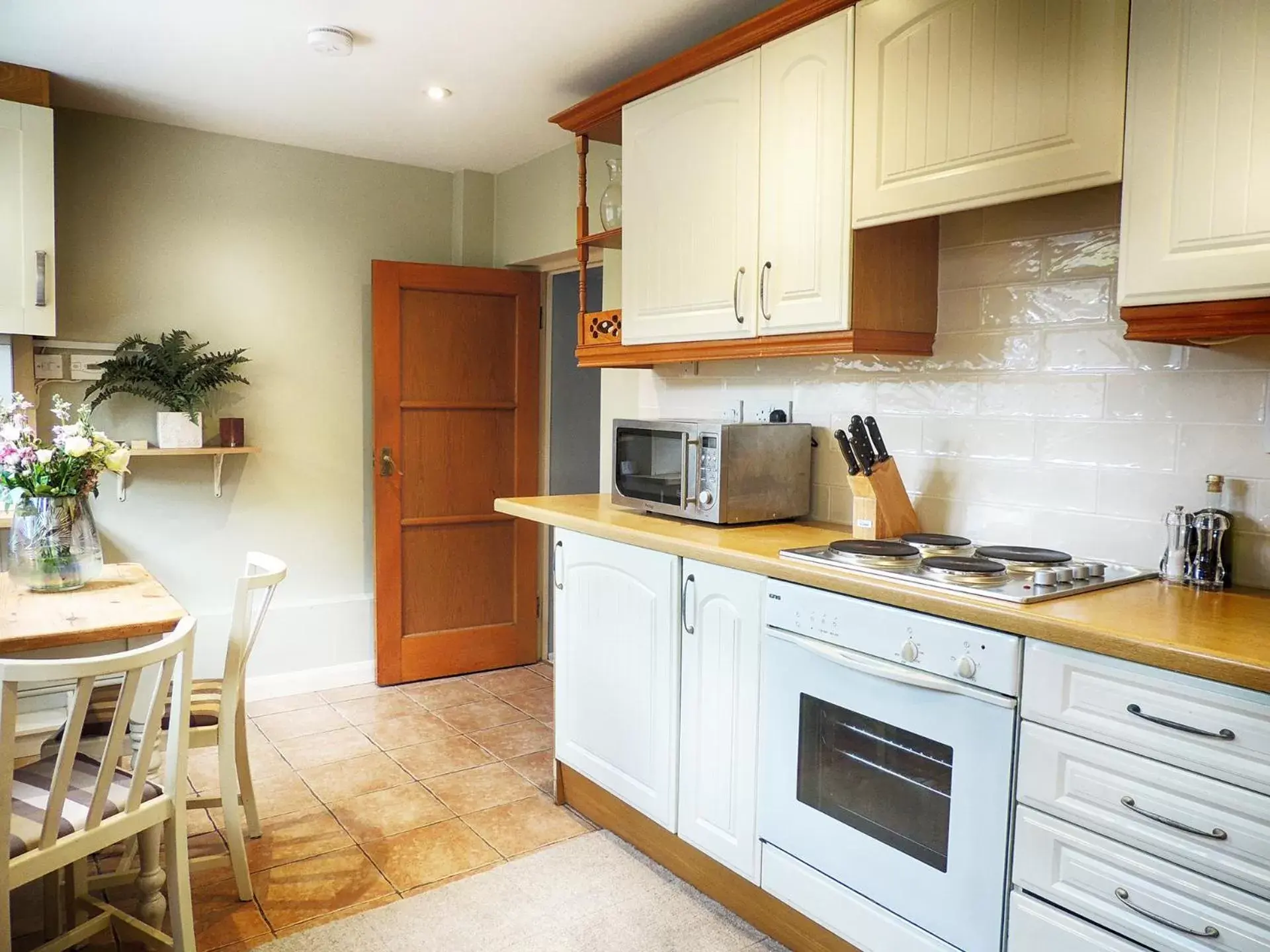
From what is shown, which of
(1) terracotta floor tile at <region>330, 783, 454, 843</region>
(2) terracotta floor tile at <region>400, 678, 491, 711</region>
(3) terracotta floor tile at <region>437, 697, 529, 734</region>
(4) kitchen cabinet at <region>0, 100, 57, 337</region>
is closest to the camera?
(1) terracotta floor tile at <region>330, 783, 454, 843</region>

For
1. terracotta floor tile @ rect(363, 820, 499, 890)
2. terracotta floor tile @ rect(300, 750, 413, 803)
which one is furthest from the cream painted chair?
terracotta floor tile @ rect(300, 750, 413, 803)

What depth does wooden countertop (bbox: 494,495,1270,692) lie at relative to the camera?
4.40ft

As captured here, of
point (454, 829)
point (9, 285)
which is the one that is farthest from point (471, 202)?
point (454, 829)

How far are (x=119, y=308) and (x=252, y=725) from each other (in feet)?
5.84

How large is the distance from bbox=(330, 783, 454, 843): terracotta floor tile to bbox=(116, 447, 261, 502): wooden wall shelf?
1568mm

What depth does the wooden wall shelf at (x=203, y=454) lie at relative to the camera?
11.8ft

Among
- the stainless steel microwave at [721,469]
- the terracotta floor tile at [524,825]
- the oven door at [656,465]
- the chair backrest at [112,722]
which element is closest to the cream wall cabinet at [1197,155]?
the stainless steel microwave at [721,469]

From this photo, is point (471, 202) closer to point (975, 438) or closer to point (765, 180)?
point (765, 180)

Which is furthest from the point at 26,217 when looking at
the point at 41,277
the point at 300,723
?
the point at 300,723

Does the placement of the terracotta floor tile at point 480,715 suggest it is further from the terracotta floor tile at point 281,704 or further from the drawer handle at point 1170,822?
the drawer handle at point 1170,822

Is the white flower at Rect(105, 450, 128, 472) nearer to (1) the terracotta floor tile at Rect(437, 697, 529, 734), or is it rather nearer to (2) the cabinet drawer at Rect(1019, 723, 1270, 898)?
(1) the terracotta floor tile at Rect(437, 697, 529, 734)

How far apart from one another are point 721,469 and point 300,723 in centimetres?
229

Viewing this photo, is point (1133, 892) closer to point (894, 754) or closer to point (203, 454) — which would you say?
point (894, 754)

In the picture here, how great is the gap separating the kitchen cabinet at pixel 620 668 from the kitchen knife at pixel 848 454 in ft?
1.66
